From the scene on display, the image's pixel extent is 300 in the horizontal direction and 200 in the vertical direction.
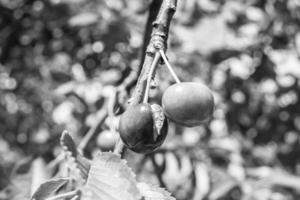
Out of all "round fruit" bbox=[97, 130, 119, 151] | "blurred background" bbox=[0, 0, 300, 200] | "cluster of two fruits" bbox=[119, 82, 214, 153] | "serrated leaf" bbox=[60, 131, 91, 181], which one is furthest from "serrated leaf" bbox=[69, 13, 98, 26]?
"serrated leaf" bbox=[60, 131, 91, 181]

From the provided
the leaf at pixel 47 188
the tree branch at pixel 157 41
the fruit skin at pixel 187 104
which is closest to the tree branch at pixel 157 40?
the tree branch at pixel 157 41

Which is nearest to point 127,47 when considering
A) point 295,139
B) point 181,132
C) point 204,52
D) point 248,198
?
point 204,52

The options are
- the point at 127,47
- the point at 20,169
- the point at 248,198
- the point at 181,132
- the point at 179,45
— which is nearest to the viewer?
the point at 20,169

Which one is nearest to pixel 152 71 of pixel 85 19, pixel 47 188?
pixel 47 188

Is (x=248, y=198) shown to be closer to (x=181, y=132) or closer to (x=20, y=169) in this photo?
(x=20, y=169)

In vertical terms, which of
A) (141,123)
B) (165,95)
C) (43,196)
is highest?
(165,95)

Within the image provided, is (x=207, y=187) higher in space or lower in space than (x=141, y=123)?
higher

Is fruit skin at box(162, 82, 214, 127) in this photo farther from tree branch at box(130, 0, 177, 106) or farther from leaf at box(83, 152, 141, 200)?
leaf at box(83, 152, 141, 200)

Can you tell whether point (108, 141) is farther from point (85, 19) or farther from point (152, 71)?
point (85, 19)
